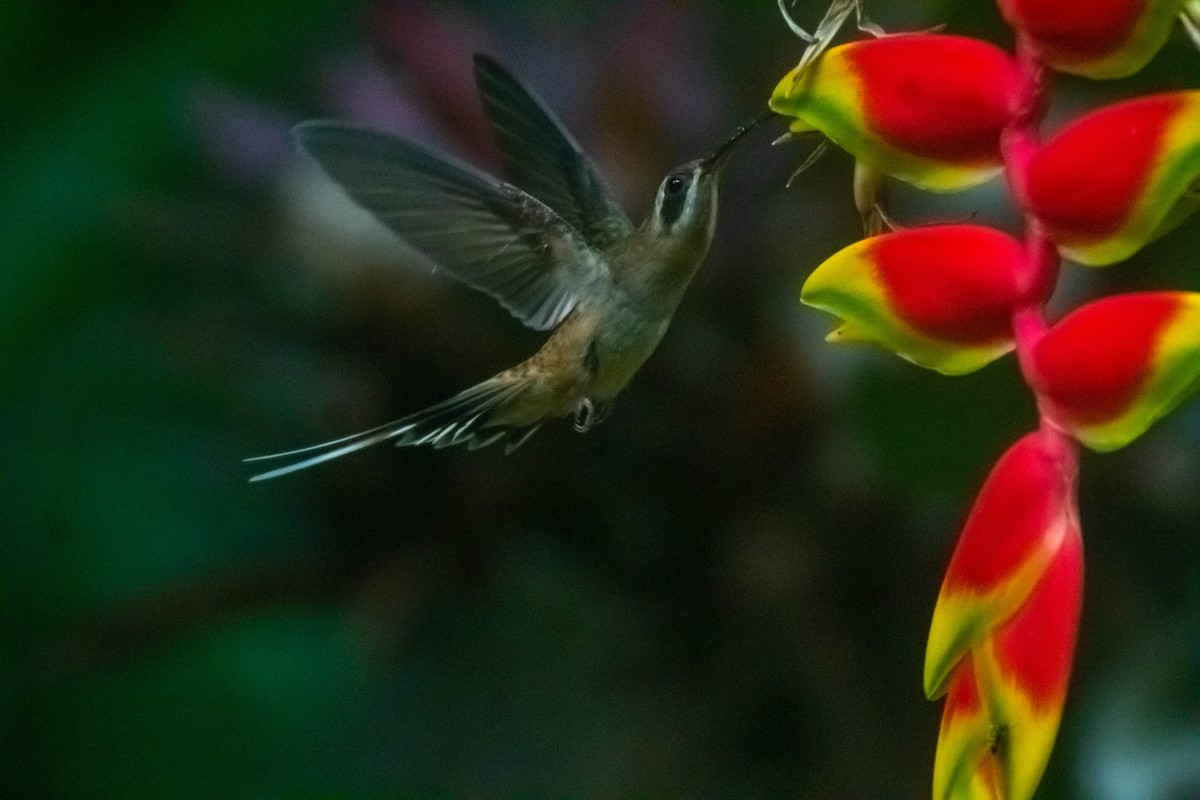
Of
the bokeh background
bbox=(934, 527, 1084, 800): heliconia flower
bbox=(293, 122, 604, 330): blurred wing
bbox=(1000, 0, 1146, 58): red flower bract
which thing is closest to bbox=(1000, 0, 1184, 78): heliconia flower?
bbox=(1000, 0, 1146, 58): red flower bract

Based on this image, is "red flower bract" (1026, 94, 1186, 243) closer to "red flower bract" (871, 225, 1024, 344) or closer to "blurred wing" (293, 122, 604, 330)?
"red flower bract" (871, 225, 1024, 344)

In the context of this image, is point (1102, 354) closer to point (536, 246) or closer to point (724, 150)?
point (724, 150)

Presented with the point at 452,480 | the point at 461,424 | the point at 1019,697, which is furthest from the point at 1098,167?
the point at 452,480

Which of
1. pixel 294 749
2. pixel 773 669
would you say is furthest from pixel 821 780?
pixel 294 749

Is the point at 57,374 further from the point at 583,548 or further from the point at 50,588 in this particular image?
the point at 583,548

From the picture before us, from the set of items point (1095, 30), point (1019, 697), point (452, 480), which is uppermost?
point (1095, 30)
